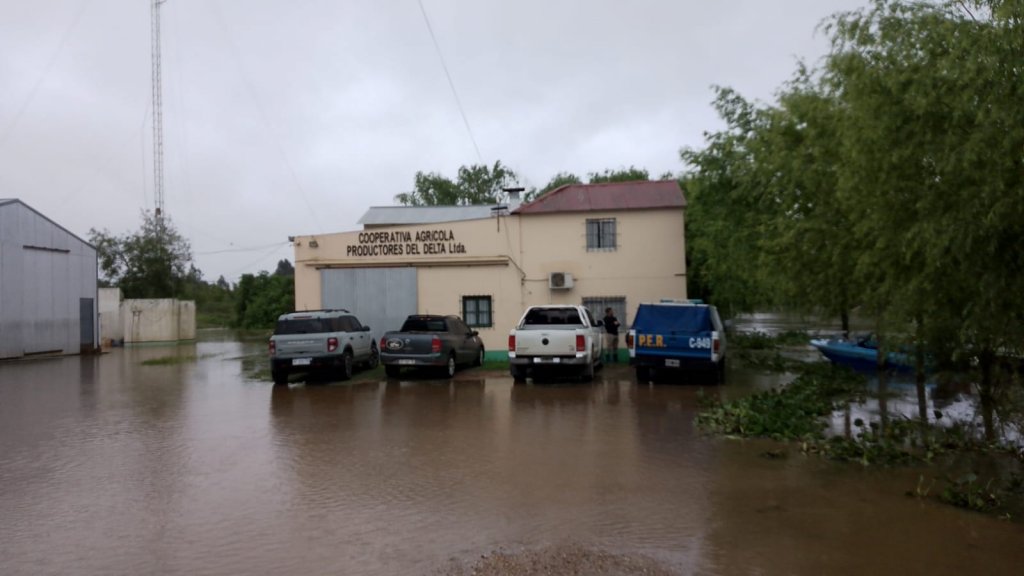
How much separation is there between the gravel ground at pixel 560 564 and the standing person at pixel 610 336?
14.5 meters

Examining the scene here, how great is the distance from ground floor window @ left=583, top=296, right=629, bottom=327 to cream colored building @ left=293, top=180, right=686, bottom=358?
0.03 metres

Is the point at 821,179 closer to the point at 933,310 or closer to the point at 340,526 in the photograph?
the point at 933,310

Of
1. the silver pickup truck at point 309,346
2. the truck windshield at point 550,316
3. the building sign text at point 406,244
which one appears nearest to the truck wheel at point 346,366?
the silver pickup truck at point 309,346

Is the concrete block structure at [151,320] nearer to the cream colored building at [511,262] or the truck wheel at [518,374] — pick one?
the cream colored building at [511,262]

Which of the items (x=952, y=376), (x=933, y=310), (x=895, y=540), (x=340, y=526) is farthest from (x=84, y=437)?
(x=952, y=376)

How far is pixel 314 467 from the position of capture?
8203 millimetres

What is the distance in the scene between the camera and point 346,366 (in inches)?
680

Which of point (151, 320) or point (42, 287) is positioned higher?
point (42, 287)

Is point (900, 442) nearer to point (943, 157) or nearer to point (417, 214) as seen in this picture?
point (943, 157)

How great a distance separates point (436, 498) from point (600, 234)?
14.7 m

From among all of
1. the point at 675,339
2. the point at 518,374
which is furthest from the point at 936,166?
the point at 518,374

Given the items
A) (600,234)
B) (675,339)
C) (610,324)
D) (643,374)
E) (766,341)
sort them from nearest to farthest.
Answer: (675,339) < (643,374) < (610,324) < (600,234) < (766,341)

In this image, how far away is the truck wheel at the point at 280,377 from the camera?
663 inches

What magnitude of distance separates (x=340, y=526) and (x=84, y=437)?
6.57 m
